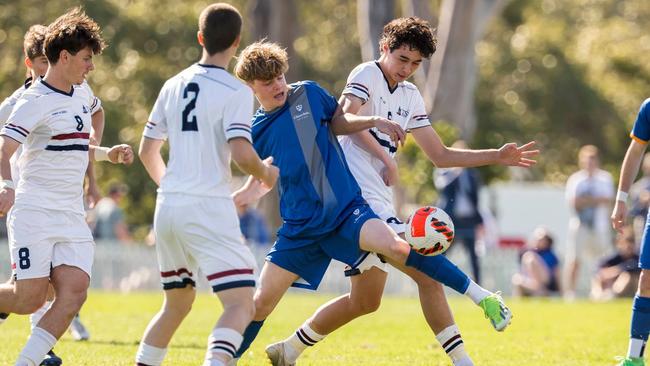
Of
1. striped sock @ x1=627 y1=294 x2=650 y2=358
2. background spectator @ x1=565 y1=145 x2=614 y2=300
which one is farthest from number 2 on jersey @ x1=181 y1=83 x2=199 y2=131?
background spectator @ x1=565 y1=145 x2=614 y2=300

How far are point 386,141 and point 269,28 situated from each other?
20.8 m

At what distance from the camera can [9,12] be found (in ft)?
128

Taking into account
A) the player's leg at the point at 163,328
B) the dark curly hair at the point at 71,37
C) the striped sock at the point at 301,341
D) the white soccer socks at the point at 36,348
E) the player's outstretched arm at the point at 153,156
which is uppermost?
the dark curly hair at the point at 71,37

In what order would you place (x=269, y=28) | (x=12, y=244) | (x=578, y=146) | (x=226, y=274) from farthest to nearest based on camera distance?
Result: (x=578, y=146)
(x=269, y=28)
(x=12, y=244)
(x=226, y=274)

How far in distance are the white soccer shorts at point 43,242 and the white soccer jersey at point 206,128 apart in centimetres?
120

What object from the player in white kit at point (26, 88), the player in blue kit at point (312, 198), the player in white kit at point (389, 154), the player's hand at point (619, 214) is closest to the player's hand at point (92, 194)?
the player in white kit at point (26, 88)

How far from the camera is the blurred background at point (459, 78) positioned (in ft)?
82.9

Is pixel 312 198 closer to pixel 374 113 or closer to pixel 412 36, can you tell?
pixel 374 113

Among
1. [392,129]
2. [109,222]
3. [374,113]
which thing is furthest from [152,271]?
[392,129]

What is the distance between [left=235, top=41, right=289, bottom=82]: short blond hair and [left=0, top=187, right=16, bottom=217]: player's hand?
150 centimetres

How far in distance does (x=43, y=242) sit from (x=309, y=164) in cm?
169

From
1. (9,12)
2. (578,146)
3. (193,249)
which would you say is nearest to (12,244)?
(193,249)

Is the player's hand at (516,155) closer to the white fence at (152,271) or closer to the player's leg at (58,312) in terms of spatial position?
the player's leg at (58,312)

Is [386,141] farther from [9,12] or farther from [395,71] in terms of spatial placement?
[9,12]
